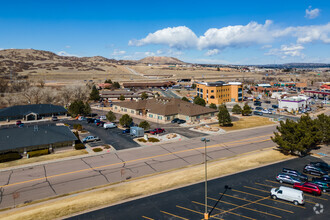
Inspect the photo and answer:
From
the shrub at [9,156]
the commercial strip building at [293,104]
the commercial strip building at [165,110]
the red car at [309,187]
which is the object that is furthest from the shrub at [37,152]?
the commercial strip building at [293,104]

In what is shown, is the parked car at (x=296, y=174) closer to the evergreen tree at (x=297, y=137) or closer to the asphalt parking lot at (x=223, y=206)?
the asphalt parking lot at (x=223, y=206)

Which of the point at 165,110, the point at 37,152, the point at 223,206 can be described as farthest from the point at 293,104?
the point at 37,152

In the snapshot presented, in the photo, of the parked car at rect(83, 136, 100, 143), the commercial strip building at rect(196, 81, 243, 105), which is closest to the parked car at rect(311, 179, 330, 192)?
the parked car at rect(83, 136, 100, 143)

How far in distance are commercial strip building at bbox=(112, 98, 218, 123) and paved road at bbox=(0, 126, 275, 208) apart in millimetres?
21337

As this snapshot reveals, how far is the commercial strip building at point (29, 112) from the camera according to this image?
75000mm

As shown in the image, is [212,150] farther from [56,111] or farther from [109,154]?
[56,111]

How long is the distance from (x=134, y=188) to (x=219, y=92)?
89035 millimetres

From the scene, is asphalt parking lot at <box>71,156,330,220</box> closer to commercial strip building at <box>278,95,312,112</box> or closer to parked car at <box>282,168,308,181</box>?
parked car at <box>282,168,308,181</box>

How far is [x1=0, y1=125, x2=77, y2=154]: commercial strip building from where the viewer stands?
4415 cm

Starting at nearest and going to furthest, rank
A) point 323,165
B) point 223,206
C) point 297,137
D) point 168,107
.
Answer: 1. point 223,206
2. point 323,165
3. point 297,137
4. point 168,107

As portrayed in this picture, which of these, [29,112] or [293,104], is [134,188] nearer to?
[29,112]

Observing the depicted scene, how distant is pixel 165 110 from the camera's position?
252ft

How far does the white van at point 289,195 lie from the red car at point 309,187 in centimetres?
297

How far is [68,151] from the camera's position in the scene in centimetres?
4734
